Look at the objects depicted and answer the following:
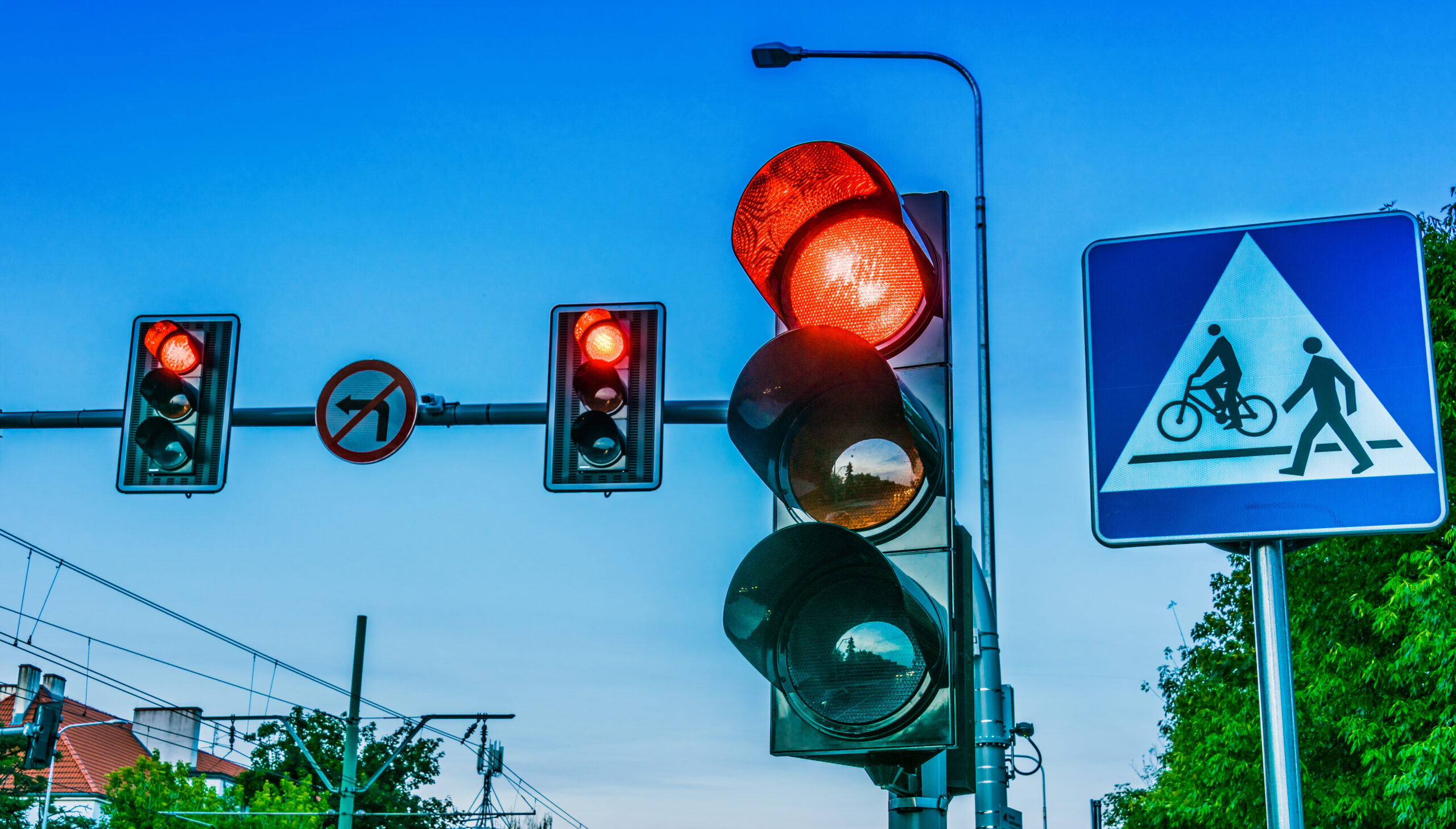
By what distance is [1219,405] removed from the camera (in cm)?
278

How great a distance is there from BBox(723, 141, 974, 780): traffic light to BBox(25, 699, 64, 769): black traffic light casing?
21.4 metres

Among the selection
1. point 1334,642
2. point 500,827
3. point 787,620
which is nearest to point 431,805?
point 500,827

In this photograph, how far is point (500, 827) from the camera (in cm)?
4450

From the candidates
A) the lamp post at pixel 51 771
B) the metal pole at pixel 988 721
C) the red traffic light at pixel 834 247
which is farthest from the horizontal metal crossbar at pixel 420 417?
the lamp post at pixel 51 771

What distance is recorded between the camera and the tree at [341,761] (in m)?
61.8

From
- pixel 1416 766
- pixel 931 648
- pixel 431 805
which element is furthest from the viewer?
pixel 431 805

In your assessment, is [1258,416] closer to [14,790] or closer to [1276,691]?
[1276,691]

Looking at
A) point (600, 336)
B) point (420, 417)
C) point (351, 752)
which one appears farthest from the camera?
point (351, 752)

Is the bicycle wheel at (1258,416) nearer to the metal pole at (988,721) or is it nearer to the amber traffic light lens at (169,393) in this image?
the amber traffic light lens at (169,393)

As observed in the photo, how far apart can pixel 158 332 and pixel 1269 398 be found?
16.8 ft

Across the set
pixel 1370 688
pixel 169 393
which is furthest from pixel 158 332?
pixel 1370 688

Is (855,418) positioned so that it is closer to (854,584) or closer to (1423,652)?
(854,584)

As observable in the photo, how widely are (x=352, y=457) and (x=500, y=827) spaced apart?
40923mm

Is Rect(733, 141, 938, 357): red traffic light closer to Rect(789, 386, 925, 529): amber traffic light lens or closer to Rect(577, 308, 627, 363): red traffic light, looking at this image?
Rect(789, 386, 925, 529): amber traffic light lens
